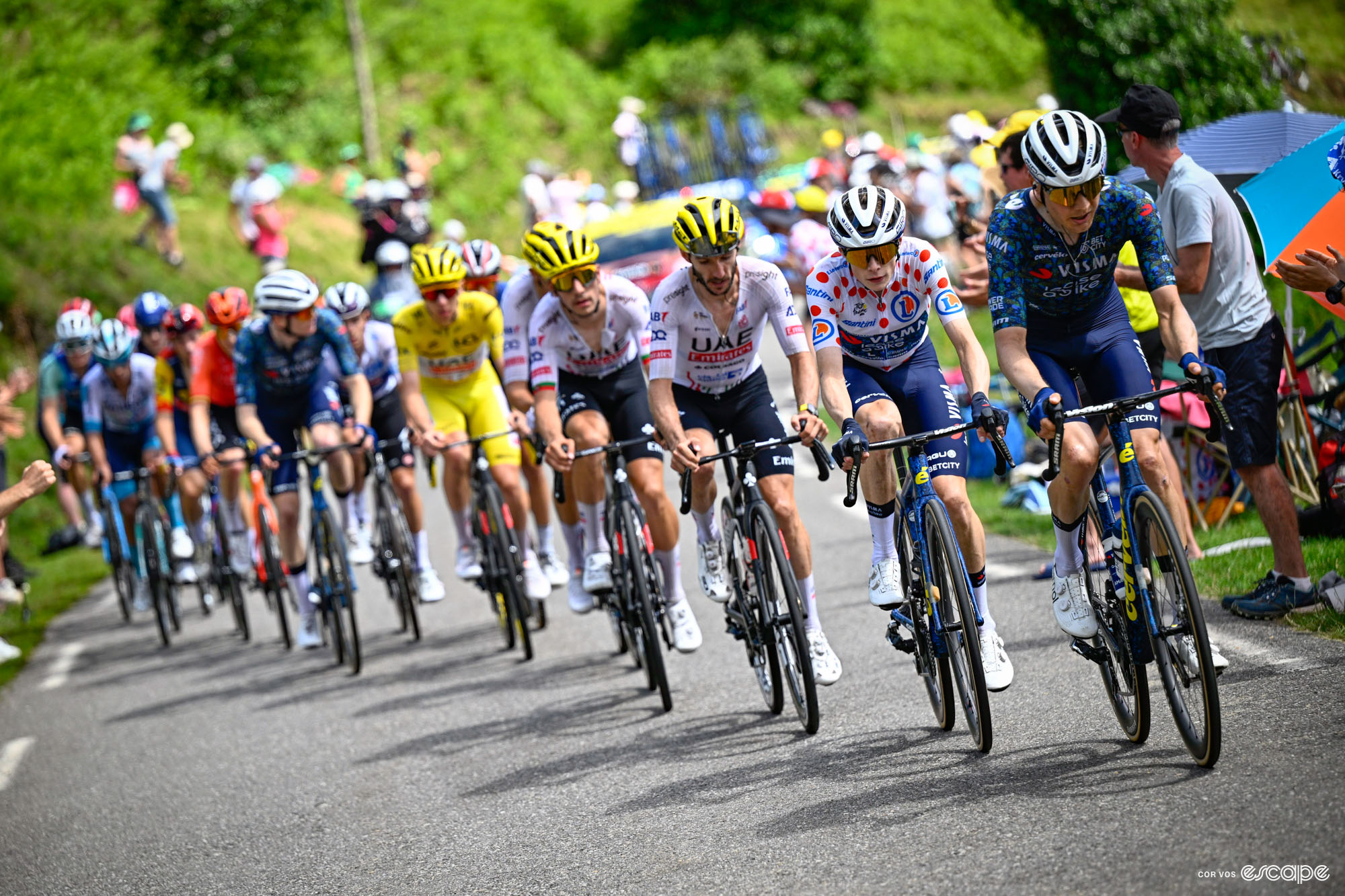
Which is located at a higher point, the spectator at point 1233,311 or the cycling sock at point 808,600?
the spectator at point 1233,311

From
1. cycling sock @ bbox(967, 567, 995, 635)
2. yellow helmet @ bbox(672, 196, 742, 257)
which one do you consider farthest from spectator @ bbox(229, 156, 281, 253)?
cycling sock @ bbox(967, 567, 995, 635)

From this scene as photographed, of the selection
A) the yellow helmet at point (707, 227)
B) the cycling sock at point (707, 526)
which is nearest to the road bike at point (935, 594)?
the yellow helmet at point (707, 227)

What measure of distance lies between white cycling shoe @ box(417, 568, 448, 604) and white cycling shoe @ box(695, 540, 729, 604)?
3.06 m

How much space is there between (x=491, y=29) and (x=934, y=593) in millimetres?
43427

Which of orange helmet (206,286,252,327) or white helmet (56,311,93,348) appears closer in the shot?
orange helmet (206,286,252,327)

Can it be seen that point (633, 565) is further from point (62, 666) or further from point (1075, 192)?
point (62, 666)

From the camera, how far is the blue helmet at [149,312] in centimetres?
1146

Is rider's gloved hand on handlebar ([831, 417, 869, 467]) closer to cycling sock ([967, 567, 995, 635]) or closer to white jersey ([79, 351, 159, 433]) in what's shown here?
cycling sock ([967, 567, 995, 635])

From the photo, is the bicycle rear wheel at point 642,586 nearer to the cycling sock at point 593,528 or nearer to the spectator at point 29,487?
the cycling sock at point 593,528

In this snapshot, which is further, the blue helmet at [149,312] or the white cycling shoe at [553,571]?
the blue helmet at [149,312]

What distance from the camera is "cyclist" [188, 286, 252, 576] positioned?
10.6 metres

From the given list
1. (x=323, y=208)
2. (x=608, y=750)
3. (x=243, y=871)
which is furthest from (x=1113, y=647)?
(x=323, y=208)

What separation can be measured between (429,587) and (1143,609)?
5.95m

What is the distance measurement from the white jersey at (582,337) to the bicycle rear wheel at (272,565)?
362cm
